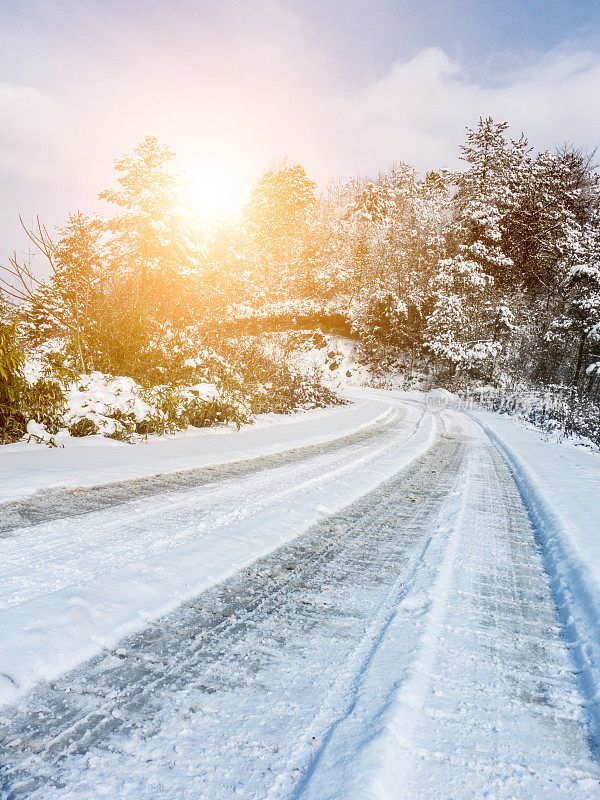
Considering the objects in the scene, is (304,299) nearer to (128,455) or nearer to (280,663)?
(128,455)

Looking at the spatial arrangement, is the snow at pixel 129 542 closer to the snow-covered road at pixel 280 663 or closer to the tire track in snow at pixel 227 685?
the snow-covered road at pixel 280 663

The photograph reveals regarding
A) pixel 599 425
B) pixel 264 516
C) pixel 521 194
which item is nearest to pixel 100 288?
pixel 264 516

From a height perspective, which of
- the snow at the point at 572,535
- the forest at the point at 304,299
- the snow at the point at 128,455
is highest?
the forest at the point at 304,299

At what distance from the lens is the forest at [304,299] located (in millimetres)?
8242

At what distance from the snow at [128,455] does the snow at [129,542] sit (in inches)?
1.0

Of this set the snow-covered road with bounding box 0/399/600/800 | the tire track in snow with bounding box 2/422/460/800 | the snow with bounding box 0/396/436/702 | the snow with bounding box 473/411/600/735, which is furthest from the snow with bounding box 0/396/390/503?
the snow with bounding box 473/411/600/735

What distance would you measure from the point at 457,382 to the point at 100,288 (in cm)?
2548

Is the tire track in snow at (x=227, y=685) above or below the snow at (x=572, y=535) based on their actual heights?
below

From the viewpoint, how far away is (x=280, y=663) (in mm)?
1830

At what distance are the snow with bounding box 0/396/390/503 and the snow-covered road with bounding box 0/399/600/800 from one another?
115cm

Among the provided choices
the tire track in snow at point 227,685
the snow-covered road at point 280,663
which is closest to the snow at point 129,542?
the snow-covered road at point 280,663

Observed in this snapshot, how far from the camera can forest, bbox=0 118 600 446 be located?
27.0 feet

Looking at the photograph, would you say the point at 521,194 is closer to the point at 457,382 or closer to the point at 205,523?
the point at 457,382

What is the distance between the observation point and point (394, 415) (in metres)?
15.3
